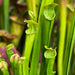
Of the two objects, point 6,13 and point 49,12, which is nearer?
point 49,12

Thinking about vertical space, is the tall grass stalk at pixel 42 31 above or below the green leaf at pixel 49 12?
below

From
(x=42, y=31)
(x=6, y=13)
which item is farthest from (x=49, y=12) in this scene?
(x=6, y=13)

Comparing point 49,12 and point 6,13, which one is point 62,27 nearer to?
point 49,12

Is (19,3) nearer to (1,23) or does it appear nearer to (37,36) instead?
(1,23)

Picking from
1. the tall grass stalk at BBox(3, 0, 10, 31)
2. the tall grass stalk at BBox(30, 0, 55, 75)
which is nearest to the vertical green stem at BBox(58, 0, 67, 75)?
the tall grass stalk at BBox(30, 0, 55, 75)

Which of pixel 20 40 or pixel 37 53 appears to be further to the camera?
pixel 20 40

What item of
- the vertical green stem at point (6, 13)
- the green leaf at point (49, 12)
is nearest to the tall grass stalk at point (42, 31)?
the green leaf at point (49, 12)

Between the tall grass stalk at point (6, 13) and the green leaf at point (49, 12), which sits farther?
the tall grass stalk at point (6, 13)

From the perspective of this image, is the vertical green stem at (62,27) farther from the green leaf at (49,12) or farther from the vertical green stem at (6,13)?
the vertical green stem at (6,13)

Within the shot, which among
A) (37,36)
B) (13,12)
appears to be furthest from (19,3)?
(37,36)

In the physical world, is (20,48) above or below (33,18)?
below
